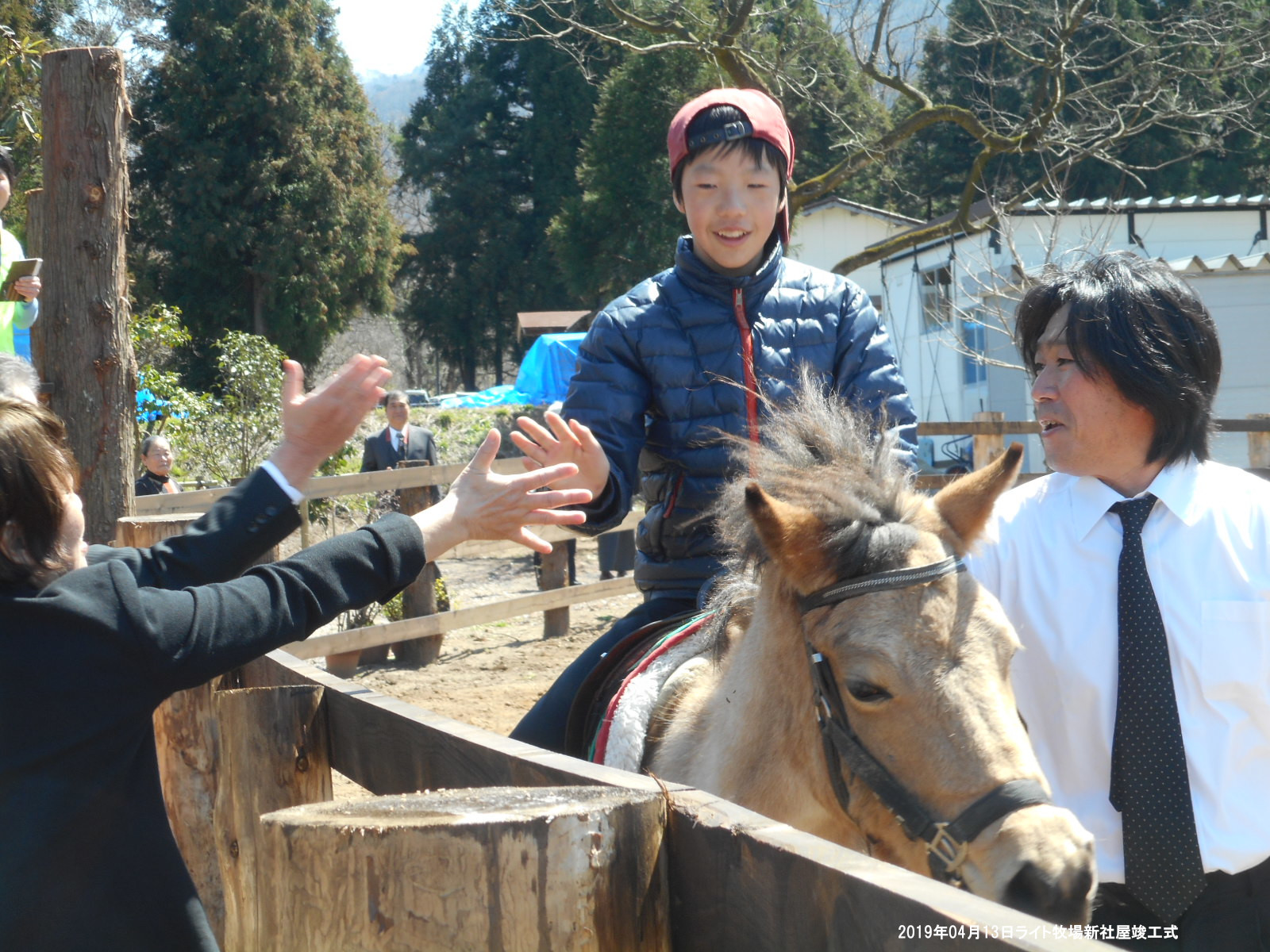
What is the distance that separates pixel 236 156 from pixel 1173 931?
33789 millimetres

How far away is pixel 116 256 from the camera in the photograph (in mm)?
4840

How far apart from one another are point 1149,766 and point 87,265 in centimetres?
447

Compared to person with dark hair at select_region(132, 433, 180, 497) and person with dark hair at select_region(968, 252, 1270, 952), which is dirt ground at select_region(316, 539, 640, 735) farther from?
person with dark hair at select_region(968, 252, 1270, 952)

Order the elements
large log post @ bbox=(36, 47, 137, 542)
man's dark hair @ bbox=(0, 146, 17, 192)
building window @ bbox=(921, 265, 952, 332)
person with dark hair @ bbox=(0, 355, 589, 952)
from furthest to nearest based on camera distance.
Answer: building window @ bbox=(921, 265, 952, 332)
man's dark hair @ bbox=(0, 146, 17, 192)
large log post @ bbox=(36, 47, 137, 542)
person with dark hair @ bbox=(0, 355, 589, 952)

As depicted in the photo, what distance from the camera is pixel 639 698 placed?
2766 mm

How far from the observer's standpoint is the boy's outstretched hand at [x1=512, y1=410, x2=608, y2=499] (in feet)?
8.39

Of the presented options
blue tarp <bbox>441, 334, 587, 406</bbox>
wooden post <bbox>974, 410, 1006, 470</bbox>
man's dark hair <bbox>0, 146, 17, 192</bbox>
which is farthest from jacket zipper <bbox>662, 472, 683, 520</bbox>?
blue tarp <bbox>441, 334, 587, 406</bbox>

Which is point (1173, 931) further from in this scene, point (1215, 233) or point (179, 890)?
point (1215, 233)

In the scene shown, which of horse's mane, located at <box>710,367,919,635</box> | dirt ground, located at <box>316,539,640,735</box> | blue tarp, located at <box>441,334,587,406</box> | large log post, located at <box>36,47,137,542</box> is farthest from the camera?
blue tarp, located at <box>441,334,587,406</box>

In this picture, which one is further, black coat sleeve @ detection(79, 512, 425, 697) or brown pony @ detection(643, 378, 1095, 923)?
brown pony @ detection(643, 378, 1095, 923)

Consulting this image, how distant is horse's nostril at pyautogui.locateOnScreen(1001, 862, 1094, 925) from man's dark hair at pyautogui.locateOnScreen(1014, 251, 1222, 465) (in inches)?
38.5

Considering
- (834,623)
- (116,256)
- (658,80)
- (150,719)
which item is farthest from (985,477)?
(658,80)

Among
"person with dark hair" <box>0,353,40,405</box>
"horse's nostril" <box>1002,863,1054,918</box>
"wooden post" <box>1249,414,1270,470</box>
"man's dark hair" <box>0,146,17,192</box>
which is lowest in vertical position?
"horse's nostril" <box>1002,863,1054,918</box>

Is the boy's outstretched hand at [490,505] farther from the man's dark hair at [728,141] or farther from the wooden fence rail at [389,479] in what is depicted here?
the wooden fence rail at [389,479]
